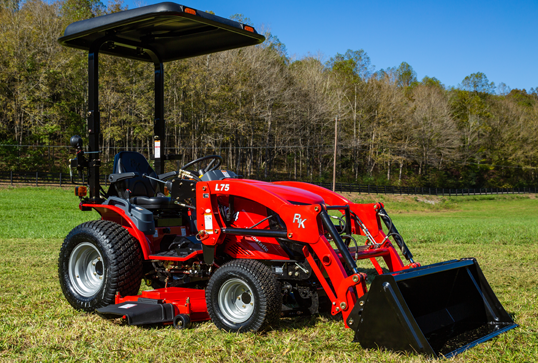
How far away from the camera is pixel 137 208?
4.72 meters

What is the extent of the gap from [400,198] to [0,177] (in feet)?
101

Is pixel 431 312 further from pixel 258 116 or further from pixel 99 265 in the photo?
pixel 258 116

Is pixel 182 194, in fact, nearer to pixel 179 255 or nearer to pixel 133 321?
pixel 179 255

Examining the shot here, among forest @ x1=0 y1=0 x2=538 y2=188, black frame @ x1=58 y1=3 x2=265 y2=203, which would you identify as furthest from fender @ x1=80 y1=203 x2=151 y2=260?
forest @ x1=0 y1=0 x2=538 y2=188

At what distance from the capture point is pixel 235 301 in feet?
12.9

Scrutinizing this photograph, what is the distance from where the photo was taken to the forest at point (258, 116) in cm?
3472

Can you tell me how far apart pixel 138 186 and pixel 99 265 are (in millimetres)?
909

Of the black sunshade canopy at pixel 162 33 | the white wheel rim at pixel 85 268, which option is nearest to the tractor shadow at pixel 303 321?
the white wheel rim at pixel 85 268

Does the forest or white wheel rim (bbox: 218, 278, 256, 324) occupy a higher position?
the forest

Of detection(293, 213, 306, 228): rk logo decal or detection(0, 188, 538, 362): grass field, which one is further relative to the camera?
detection(293, 213, 306, 228): rk logo decal

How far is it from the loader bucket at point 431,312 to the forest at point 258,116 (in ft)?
69.2

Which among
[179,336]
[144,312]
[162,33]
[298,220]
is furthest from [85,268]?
[162,33]

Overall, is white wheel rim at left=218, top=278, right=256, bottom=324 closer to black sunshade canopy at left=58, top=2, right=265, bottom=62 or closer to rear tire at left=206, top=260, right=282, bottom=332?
rear tire at left=206, top=260, right=282, bottom=332

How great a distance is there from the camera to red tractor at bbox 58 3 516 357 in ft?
11.7
